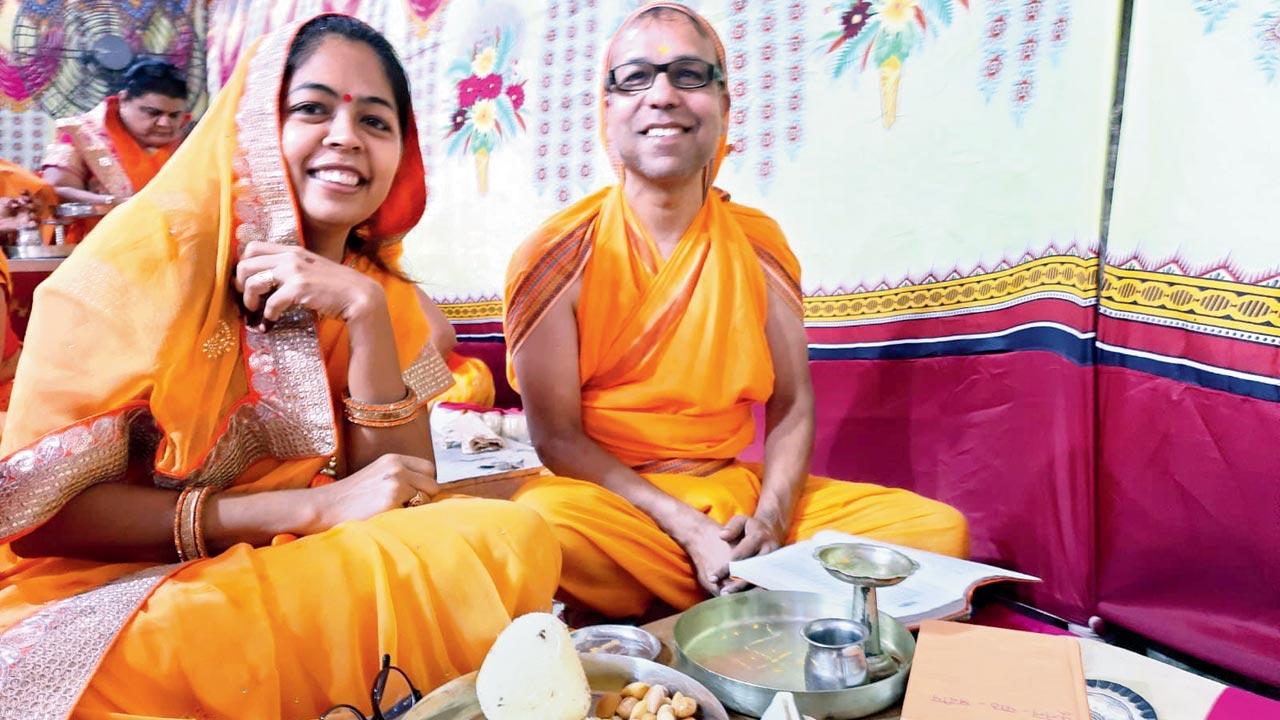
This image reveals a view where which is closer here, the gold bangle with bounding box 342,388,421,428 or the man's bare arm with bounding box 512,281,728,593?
the gold bangle with bounding box 342,388,421,428

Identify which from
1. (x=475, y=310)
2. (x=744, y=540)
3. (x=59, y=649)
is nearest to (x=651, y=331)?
(x=744, y=540)

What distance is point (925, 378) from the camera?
85.7 inches

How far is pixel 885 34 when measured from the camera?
209 cm

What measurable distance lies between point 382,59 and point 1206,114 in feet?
4.77

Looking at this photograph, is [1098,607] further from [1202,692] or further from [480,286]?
[480,286]

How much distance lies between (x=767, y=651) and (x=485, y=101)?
2.40 m

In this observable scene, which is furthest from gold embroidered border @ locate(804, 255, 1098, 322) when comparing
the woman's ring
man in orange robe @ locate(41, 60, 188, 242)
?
man in orange robe @ locate(41, 60, 188, 242)

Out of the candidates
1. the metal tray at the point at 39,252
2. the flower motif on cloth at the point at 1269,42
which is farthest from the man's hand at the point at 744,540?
the metal tray at the point at 39,252

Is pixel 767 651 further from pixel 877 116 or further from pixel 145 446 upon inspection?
pixel 877 116

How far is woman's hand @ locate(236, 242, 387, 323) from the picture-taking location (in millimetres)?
1260

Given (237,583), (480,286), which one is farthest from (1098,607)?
(480,286)

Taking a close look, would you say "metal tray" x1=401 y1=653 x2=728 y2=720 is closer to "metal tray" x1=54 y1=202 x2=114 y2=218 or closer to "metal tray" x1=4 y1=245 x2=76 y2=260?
"metal tray" x1=4 y1=245 x2=76 y2=260

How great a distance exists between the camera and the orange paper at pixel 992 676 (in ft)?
3.11

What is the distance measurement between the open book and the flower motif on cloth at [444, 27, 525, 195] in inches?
76.8
